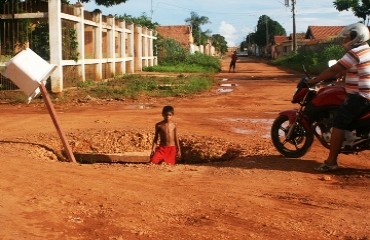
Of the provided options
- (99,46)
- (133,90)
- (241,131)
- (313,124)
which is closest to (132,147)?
(241,131)

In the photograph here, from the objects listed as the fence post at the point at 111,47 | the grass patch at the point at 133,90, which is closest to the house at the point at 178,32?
the fence post at the point at 111,47

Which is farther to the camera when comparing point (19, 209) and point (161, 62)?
point (161, 62)

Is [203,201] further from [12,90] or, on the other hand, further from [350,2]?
[350,2]

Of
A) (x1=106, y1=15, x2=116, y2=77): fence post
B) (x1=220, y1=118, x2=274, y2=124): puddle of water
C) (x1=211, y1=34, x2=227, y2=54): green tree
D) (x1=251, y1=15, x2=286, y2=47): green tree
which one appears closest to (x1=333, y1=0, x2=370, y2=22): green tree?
(x1=106, y1=15, x2=116, y2=77): fence post

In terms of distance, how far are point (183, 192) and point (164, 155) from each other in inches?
94.9

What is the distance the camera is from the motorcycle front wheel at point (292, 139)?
630 centimetres

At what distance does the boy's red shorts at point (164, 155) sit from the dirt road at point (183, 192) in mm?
636

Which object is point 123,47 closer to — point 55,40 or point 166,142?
point 55,40

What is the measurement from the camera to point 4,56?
14.8 metres

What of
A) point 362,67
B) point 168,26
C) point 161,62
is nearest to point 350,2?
point 161,62

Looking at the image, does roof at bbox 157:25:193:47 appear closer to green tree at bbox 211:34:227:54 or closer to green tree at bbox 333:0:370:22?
green tree at bbox 333:0:370:22

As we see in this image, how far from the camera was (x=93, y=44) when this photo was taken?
18.6m

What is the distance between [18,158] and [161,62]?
34.4 meters

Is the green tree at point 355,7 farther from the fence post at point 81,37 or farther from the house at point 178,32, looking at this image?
the fence post at point 81,37
